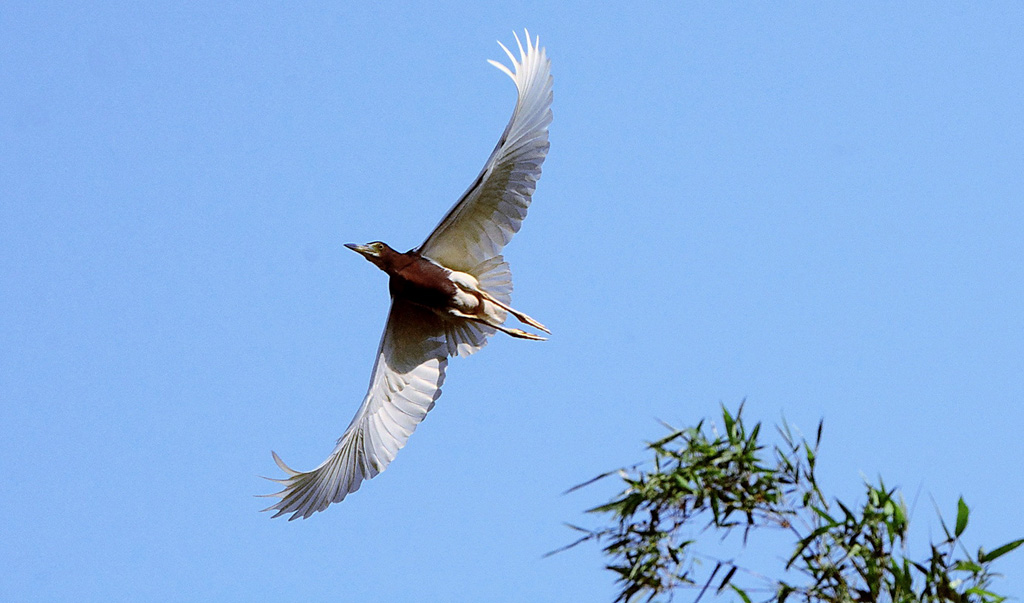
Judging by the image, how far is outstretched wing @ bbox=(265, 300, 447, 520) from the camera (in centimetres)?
670

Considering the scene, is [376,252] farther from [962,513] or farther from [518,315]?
[962,513]

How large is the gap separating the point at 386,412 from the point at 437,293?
2.18ft

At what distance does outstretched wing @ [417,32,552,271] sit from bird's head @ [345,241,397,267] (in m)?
0.18

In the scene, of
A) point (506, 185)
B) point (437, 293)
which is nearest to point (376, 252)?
point (437, 293)

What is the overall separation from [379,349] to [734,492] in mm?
2366

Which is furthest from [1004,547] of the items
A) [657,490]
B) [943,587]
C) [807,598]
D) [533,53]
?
[533,53]

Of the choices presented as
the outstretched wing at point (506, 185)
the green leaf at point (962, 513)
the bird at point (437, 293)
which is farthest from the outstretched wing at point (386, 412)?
the green leaf at point (962, 513)

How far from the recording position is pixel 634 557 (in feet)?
17.3

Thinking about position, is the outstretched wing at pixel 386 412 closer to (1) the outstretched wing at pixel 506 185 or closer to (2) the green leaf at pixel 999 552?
(1) the outstretched wing at pixel 506 185

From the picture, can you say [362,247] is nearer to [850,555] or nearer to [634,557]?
[634,557]

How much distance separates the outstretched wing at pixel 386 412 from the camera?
6695mm

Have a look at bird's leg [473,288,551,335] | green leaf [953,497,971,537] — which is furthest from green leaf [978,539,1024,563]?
bird's leg [473,288,551,335]

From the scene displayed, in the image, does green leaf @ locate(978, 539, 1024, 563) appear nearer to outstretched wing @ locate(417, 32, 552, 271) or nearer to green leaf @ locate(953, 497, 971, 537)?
green leaf @ locate(953, 497, 971, 537)

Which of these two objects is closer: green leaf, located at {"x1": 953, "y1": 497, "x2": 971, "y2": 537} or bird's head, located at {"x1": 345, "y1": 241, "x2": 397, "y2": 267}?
green leaf, located at {"x1": 953, "y1": 497, "x2": 971, "y2": 537}
